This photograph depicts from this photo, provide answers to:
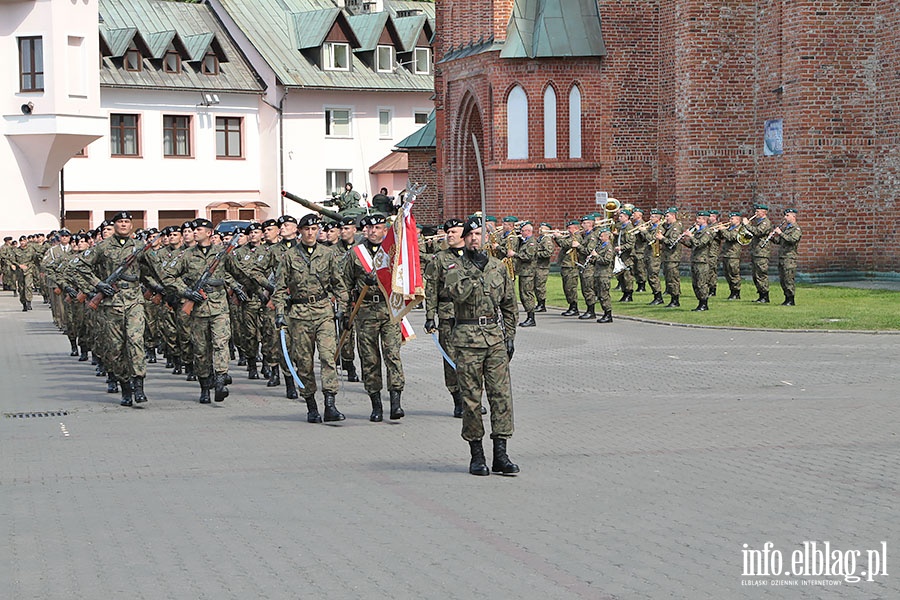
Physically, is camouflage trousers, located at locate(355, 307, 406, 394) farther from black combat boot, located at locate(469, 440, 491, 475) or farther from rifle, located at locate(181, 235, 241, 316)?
black combat boot, located at locate(469, 440, 491, 475)

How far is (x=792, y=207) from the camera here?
28828 millimetres

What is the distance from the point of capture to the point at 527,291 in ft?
76.3

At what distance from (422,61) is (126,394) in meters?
48.3

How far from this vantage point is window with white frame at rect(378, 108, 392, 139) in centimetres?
5934

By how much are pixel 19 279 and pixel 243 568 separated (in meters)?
27.4

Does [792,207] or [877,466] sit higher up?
[792,207]

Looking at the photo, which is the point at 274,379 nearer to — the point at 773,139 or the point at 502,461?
the point at 502,461

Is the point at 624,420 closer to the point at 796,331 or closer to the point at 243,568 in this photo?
the point at 243,568

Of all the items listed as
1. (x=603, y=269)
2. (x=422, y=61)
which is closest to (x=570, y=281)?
(x=603, y=269)

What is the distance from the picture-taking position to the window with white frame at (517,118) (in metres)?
35.8

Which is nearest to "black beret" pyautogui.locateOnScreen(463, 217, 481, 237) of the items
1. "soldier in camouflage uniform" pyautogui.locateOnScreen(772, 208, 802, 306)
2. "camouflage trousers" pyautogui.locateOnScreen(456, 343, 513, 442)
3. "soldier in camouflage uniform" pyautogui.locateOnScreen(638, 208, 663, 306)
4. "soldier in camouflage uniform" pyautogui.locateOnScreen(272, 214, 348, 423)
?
"camouflage trousers" pyautogui.locateOnScreen(456, 343, 513, 442)

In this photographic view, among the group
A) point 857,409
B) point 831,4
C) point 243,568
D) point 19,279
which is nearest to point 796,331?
point 857,409

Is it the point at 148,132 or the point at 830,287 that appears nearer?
the point at 830,287

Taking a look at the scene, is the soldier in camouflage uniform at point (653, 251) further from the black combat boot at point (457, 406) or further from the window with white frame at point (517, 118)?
the black combat boot at point (457, 406)
